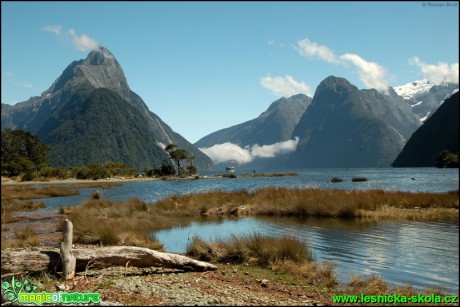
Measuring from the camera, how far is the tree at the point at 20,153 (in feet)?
318

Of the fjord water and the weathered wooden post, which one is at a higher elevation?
the weathered wooden post

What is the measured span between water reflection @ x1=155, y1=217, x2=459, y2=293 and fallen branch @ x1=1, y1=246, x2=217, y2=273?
15.0 ft

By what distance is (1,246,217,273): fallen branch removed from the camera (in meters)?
11.7

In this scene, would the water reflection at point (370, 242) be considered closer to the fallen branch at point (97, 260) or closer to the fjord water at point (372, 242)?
the fjord water at point (372, 242)

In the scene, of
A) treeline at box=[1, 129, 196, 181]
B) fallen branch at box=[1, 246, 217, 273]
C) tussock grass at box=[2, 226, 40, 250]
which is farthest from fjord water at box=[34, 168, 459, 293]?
treeline at box=[1, 129, 196, 181]

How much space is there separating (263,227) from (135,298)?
15540mm

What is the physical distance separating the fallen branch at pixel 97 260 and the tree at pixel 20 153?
92.9 metres

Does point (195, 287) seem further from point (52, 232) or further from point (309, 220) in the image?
point (309, 220)

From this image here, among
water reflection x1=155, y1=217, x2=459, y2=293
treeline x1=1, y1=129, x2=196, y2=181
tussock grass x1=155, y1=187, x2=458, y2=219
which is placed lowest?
water reflection x1=155, y1=217, x2=459, y2=293

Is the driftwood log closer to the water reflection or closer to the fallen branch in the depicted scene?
the fallen branch

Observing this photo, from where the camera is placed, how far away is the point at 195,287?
1098cm

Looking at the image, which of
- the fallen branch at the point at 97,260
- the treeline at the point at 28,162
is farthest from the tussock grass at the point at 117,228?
the treeline at the point at 28,162

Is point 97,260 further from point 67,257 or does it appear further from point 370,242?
point 370,242

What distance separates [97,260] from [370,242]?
12727 mm
